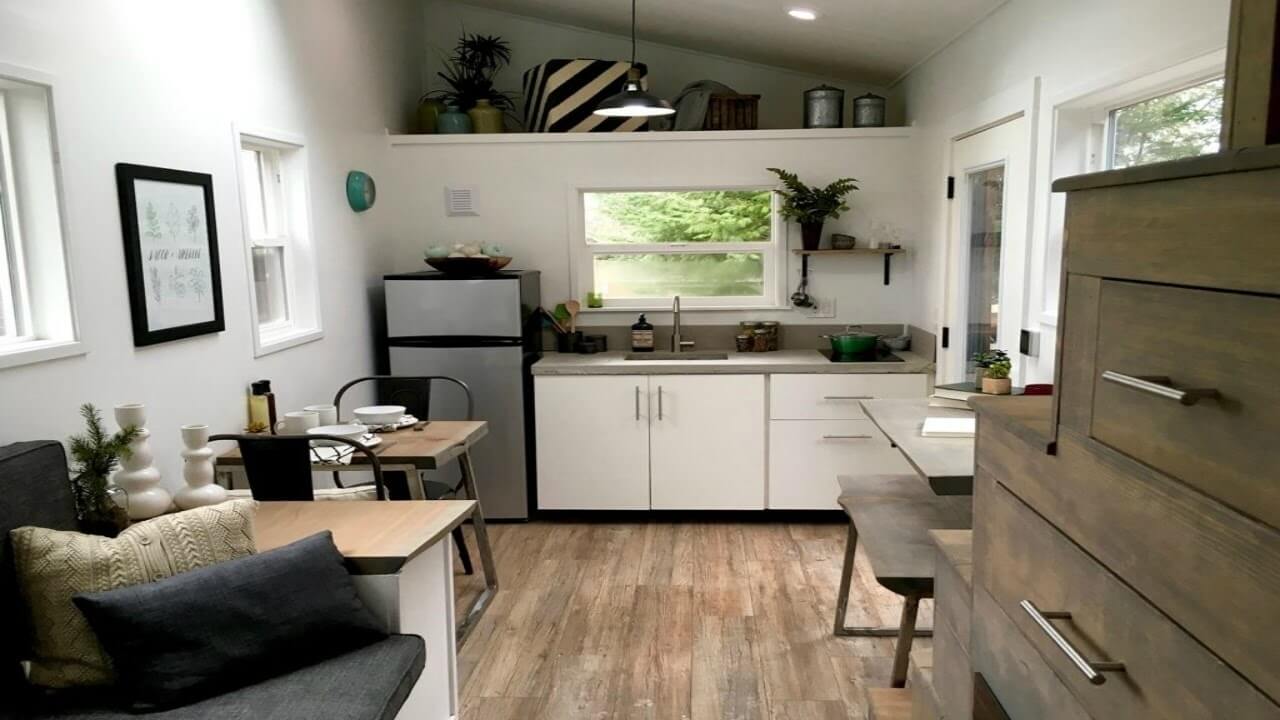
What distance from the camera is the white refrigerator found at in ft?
14.5

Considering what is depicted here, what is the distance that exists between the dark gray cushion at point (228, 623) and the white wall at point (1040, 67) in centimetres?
235

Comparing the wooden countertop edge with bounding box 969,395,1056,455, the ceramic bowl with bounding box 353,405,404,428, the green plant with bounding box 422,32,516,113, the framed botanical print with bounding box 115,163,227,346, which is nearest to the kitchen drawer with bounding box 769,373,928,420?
the ceramic bowl with bounding box 353,405,404,428

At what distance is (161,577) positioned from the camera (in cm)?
196

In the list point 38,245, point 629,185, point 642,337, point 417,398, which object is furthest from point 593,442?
point 38,245

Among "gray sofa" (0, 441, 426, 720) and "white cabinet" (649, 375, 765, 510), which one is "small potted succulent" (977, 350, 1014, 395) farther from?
"gray sofa" (0, 441, 426, 720)

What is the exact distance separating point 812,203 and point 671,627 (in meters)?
2.39

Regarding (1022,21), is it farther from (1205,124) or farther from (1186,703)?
(1186,703)

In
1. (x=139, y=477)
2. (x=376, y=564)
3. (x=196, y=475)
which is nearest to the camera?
(x=376, y=564)

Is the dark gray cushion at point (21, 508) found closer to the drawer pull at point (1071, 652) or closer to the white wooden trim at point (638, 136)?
the drawer pull at point (1071, 652)

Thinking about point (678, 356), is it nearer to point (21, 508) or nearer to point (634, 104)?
point (634, 104)

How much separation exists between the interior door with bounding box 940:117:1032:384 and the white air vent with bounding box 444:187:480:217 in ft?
8.23

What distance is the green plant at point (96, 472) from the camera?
2.26 m

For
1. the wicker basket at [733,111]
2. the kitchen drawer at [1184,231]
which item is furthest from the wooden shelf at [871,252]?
the kitchen drawer at [1184,231]

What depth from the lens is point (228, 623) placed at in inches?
74.8
